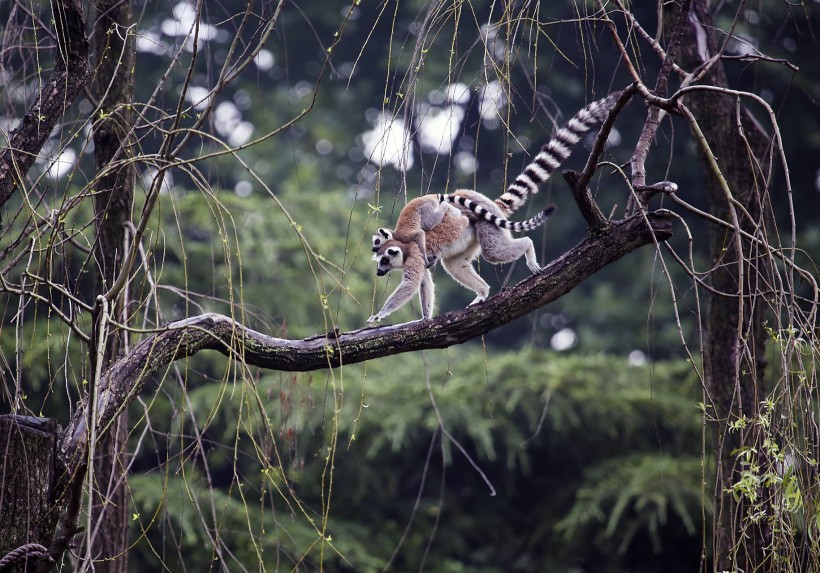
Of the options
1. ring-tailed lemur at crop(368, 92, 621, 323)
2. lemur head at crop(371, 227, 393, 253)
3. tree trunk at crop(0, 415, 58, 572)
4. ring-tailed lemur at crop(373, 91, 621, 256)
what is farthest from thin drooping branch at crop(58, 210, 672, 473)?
lemur head at crop(371, 227, 393, 253)

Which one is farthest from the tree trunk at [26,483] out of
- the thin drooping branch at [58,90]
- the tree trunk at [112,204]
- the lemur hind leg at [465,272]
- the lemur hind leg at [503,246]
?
the lemur hind leg at [465,272]

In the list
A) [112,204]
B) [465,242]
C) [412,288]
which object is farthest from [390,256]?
[112,204]

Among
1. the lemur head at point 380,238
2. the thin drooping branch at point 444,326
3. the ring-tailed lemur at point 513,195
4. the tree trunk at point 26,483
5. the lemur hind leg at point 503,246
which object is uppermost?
the ring-tailed lemur at point 513,195

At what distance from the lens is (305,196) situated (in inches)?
374

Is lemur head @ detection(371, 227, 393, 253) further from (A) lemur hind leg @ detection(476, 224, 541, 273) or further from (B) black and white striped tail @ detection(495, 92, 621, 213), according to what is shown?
(B) black and white striped tail @ detection(495, 92, 621, 213)

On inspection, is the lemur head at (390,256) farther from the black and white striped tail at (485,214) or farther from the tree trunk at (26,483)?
the tree trunk at (26,483)

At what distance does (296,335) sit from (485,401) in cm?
197

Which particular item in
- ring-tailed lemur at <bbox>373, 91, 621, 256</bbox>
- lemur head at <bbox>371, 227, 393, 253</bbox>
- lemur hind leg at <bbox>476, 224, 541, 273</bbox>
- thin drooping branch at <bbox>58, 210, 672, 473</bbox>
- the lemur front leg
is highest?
ring-tailed lemur at <bbox>373, 91, 621, 256</bbox>

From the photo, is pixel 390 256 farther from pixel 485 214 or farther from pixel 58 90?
pixel 58 90

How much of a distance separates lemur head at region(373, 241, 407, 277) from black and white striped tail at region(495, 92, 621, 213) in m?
0.68

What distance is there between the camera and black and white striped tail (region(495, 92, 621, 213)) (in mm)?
4047

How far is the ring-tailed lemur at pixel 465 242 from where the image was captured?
458cm

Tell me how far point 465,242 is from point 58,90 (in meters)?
2.56

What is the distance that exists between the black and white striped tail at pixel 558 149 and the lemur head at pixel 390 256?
683mm
